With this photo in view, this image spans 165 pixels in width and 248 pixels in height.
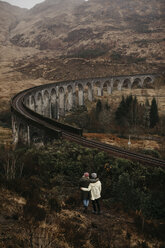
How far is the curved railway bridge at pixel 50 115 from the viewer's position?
22902mm

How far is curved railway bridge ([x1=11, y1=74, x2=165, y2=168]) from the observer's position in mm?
22902

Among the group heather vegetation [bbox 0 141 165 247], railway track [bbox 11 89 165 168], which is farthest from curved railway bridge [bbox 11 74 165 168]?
heather vegetation [bbox 0 141 165 247]

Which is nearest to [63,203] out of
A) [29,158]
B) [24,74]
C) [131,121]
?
[29,158]

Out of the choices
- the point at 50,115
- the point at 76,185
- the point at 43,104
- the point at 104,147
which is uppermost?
the point at 43,104

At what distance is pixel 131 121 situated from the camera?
6309cm

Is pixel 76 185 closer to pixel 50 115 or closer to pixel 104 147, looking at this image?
pixel 104 147

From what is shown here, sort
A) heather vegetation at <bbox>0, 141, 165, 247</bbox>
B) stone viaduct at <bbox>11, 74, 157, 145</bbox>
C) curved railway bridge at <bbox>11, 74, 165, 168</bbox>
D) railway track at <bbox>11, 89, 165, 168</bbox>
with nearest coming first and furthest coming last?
heather vegetation at <bbox>0, 141, 165, 247</bbox> → railway track at <bbox>11, 89, 165, 168</bbox> → curved railway bridge at <bbox>11, 74, 165, 168</bbox> → stone viaduct at <bbox>11, 74, 157, 145</bbox>

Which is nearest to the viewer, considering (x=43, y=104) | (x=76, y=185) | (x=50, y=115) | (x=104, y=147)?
(x=76, y=185)

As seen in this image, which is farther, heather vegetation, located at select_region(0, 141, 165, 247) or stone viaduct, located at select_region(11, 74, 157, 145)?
stone viaduct, located at select_region(11, 74, 157, 145)

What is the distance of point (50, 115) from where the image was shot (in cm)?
6128

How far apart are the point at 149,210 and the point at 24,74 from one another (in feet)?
433

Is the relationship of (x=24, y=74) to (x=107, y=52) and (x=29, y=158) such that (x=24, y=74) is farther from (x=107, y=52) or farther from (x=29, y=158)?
(x=29, y=158)

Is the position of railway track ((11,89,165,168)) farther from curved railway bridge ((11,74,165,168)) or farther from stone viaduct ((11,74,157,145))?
stone viaduct ((11,74,157,145))

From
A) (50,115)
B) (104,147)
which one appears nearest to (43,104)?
(50,115)
